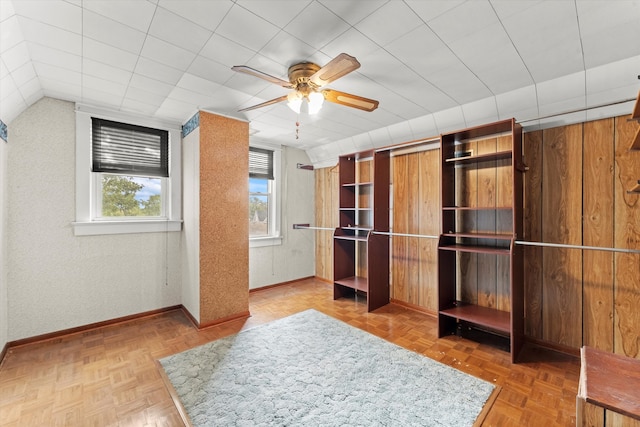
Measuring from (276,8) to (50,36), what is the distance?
1.52 m

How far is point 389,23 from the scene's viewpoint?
1645mm

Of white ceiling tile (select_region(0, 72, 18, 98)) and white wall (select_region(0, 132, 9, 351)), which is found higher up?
white ceiling tile (select_region(0, 72, 18, 98))

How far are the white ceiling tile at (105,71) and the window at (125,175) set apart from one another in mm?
908

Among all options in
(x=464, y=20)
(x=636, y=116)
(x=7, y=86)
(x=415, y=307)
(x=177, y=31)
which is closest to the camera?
(x=636, y=116)

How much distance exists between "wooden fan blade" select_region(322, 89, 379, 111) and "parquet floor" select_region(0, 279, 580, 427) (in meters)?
2.29

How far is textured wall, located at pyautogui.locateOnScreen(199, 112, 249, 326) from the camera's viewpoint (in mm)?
3104

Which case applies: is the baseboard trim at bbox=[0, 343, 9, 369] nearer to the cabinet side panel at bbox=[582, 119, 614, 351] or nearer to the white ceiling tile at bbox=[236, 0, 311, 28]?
the white ceiling tile at bbox=[236, 0, 311, 28]

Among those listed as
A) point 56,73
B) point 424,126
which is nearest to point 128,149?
point 56,73

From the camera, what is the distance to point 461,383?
6.95ft

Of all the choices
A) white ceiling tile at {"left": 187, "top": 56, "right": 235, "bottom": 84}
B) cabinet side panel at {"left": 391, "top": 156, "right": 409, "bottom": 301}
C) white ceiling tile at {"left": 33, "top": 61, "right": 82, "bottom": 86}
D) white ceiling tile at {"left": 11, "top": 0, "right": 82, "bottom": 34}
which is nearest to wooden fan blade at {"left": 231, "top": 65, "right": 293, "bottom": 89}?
white ceiling tile at {"left": 187, "top": 56, "right": 235, "bottom": 84}

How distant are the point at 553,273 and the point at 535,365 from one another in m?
0.86

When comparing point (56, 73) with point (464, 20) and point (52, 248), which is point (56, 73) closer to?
point (52, 248)

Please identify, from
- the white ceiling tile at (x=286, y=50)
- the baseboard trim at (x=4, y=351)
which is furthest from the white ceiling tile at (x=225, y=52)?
the baseboard trim at (x=4, y=351)

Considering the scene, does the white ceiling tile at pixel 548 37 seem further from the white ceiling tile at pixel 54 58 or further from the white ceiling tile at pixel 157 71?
the white ceiling tile at pixel 54 58
